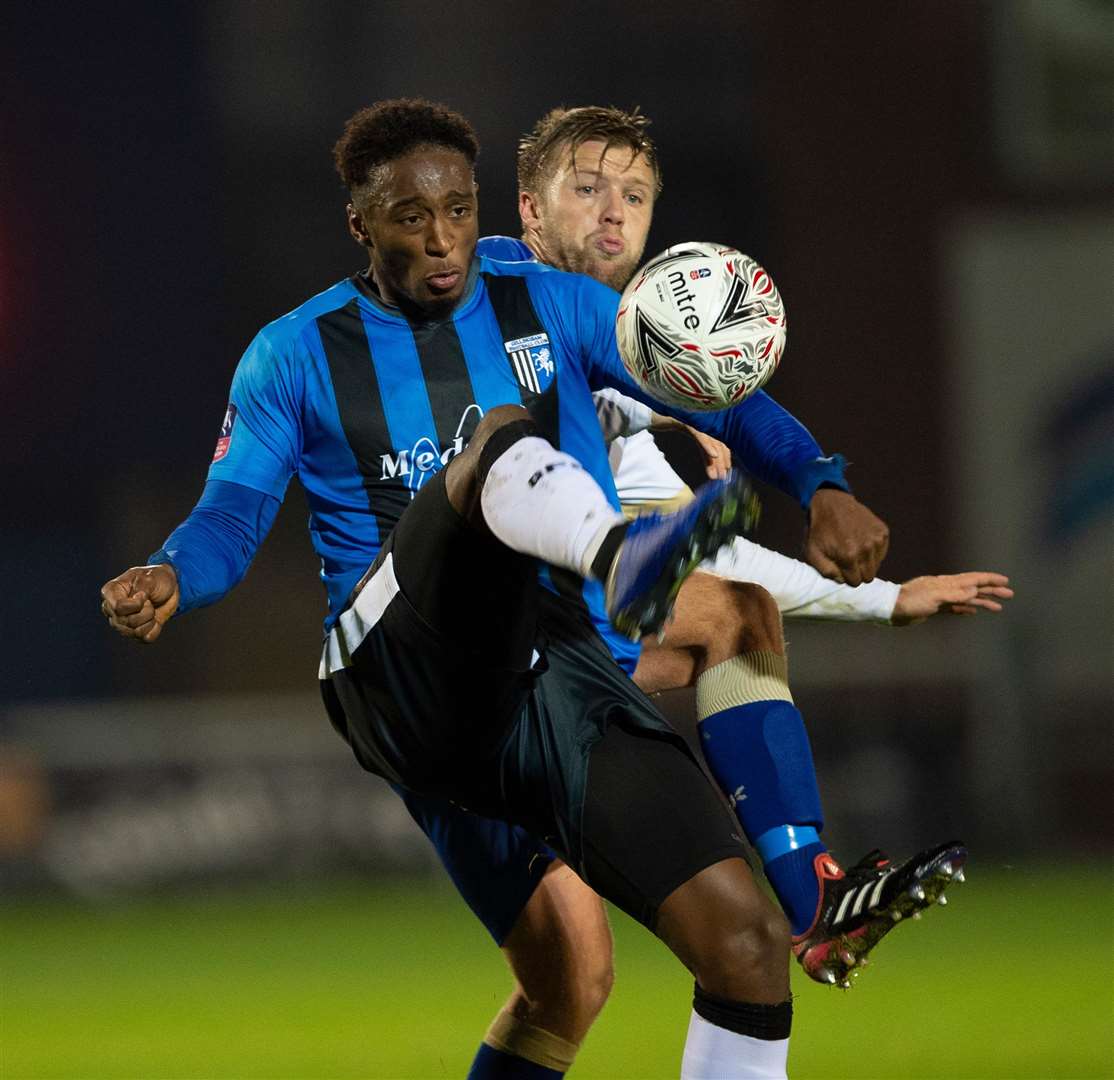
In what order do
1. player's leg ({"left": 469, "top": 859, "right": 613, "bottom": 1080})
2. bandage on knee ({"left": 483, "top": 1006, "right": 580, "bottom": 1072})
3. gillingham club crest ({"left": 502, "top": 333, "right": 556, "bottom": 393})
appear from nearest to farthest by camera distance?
gillingham club crest ({"left": 502, "top": 333, "right": 556, "bottom": 393})
player's leg ({"left": 469, "top": 859, "right": 613, "bottom": 1080})
bandage on knee ({"left": 483, "top": 1006, "right": 580, "bottom": 1072})

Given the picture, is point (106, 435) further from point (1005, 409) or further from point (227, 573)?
point (227, 573)

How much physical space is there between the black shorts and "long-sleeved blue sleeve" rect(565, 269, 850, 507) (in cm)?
47

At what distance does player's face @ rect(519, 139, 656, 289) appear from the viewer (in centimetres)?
493

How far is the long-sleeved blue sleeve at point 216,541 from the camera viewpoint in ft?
11.8

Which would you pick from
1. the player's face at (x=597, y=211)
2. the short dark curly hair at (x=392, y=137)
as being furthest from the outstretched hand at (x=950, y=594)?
the short dark curly hair at (x=392, y=137)

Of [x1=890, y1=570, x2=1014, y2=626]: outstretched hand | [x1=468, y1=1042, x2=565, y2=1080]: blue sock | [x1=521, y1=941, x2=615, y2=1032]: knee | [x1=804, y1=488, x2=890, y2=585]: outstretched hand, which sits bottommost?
[x1=468, y1=1042, x2=565, y2=1080]: blue sock

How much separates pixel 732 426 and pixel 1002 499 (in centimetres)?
1062

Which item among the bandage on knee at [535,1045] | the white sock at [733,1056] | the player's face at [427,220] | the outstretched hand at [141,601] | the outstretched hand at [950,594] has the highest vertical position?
the player's face at [427,220]

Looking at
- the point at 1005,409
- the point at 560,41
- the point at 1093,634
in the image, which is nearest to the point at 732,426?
the point at 1093,634

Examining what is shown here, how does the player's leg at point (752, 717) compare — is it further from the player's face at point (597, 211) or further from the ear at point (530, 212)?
the ear at point (530, 212)

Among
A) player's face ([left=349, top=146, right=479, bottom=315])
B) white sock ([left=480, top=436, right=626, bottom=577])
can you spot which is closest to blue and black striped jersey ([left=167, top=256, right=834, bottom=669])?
player's face ([left=349, top=146, right=479, bottom=315])

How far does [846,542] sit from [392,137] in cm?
124

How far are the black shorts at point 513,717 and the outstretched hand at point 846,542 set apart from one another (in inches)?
16.9

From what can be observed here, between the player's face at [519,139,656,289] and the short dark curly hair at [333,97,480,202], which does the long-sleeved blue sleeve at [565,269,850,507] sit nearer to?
the short dark curly hair at [333,97,480,202]
